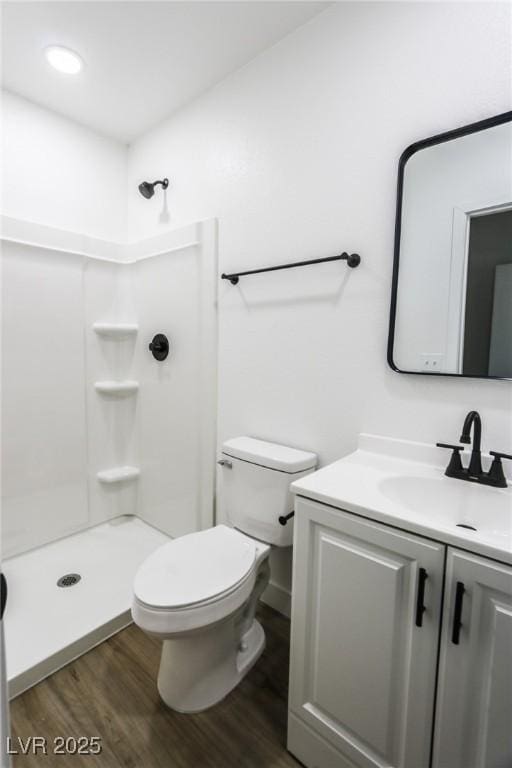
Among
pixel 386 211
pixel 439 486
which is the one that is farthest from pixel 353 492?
pixel 386 211

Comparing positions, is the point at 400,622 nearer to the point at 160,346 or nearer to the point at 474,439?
the point at 474,439

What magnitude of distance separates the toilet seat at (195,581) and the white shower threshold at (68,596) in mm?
554

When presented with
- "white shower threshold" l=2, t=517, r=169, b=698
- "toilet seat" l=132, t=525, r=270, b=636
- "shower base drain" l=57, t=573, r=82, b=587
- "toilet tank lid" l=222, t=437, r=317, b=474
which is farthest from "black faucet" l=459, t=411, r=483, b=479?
"shower base drain" l=57, t=573, r=82, b=587

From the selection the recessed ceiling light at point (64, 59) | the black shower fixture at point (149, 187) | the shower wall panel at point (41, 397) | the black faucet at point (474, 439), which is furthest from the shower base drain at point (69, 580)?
the recessed ceiling light at point (64, 59)

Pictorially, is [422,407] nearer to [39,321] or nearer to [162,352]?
[162,352]

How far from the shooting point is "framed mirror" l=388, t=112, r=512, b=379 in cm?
109

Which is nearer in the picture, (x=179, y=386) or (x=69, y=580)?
(x=69, y=580)

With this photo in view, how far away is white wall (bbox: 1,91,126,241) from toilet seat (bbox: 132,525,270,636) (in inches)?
73.1

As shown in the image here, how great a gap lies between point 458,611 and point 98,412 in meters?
2.07

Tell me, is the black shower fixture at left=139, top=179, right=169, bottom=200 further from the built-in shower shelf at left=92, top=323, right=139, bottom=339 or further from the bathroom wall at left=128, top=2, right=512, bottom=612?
the built-in shower shelf at left=92, top=323, right=139, bottom=339

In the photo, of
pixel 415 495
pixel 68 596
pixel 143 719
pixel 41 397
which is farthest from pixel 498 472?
pixel 41 397

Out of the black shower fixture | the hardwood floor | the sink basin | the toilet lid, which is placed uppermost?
the black shower fixture

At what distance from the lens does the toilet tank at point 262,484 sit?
1424 millimetres

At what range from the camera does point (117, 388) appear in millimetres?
2264
